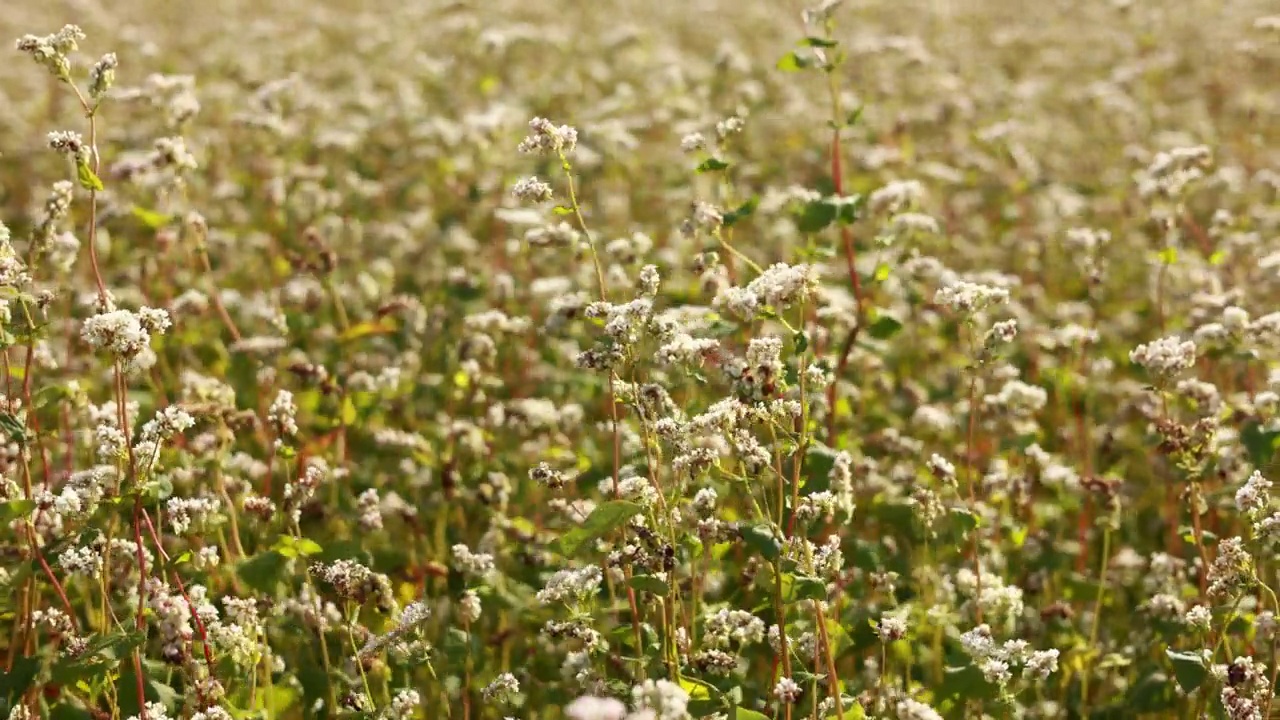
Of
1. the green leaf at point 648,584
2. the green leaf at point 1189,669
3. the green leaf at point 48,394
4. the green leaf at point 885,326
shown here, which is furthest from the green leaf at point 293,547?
the green leaf at point 1189,669

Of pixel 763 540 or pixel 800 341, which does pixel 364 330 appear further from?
pixel 763 540

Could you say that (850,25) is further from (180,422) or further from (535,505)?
(180,422)

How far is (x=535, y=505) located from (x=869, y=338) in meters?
1.77

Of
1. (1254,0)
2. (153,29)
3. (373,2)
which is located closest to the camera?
(1254,0)

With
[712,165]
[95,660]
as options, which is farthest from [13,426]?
[712,165]

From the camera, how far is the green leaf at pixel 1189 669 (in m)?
4.31

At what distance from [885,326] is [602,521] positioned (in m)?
2.17

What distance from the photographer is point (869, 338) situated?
20.6ft

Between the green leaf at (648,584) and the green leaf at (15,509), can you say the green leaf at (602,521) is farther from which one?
the green leaf at (15,509)

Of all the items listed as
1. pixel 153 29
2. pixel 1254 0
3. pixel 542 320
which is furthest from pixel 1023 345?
pixel 153 29

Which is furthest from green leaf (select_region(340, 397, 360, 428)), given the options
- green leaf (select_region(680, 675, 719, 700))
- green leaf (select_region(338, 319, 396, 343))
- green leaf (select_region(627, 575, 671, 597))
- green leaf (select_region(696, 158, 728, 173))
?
green leaf (select_region(680, 675, 719, 700))

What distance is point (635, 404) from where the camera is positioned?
424 centimetres

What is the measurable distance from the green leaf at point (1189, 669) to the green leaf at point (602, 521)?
1.85 meters

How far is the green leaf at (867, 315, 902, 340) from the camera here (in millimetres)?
5742
